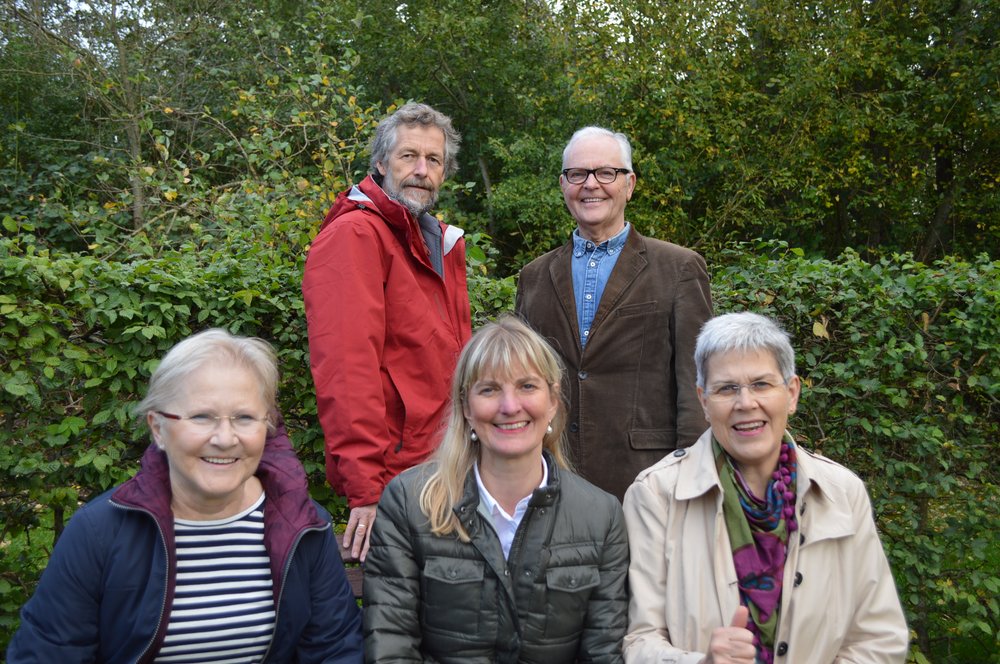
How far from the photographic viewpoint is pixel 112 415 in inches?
136

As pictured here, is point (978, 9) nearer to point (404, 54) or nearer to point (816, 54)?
point (816, 54)

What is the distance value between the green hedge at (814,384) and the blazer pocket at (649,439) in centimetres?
137

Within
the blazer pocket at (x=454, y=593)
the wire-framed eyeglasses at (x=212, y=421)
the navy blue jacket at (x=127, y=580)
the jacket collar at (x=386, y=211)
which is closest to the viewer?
the navy blue jacket at (x=127, y=580)

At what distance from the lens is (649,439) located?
322 cm

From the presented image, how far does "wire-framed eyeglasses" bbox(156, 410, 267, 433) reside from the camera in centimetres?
243

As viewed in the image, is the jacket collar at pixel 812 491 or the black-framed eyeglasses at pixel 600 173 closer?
the jacket collar at pixel 812 491

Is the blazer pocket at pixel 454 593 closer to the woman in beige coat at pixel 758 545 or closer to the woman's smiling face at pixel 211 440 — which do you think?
the woman in beige coat at pixel 758 545

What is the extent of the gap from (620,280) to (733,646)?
57.5 inches

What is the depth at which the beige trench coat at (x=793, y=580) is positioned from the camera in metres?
2.56

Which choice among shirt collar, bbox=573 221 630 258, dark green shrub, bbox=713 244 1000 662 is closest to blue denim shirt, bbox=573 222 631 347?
shirt collar, bbox=573 221 630 258

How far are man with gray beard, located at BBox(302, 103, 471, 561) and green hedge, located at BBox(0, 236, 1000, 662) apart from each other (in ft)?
2.45

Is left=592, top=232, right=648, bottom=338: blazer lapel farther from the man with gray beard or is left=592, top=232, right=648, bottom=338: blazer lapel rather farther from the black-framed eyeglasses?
the man with gray beard

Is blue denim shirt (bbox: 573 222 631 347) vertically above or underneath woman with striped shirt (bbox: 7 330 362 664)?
above

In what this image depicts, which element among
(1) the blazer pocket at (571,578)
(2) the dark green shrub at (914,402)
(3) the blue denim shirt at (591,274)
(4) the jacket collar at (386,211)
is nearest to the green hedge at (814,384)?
(2) the dark green shrub at (914,402)
